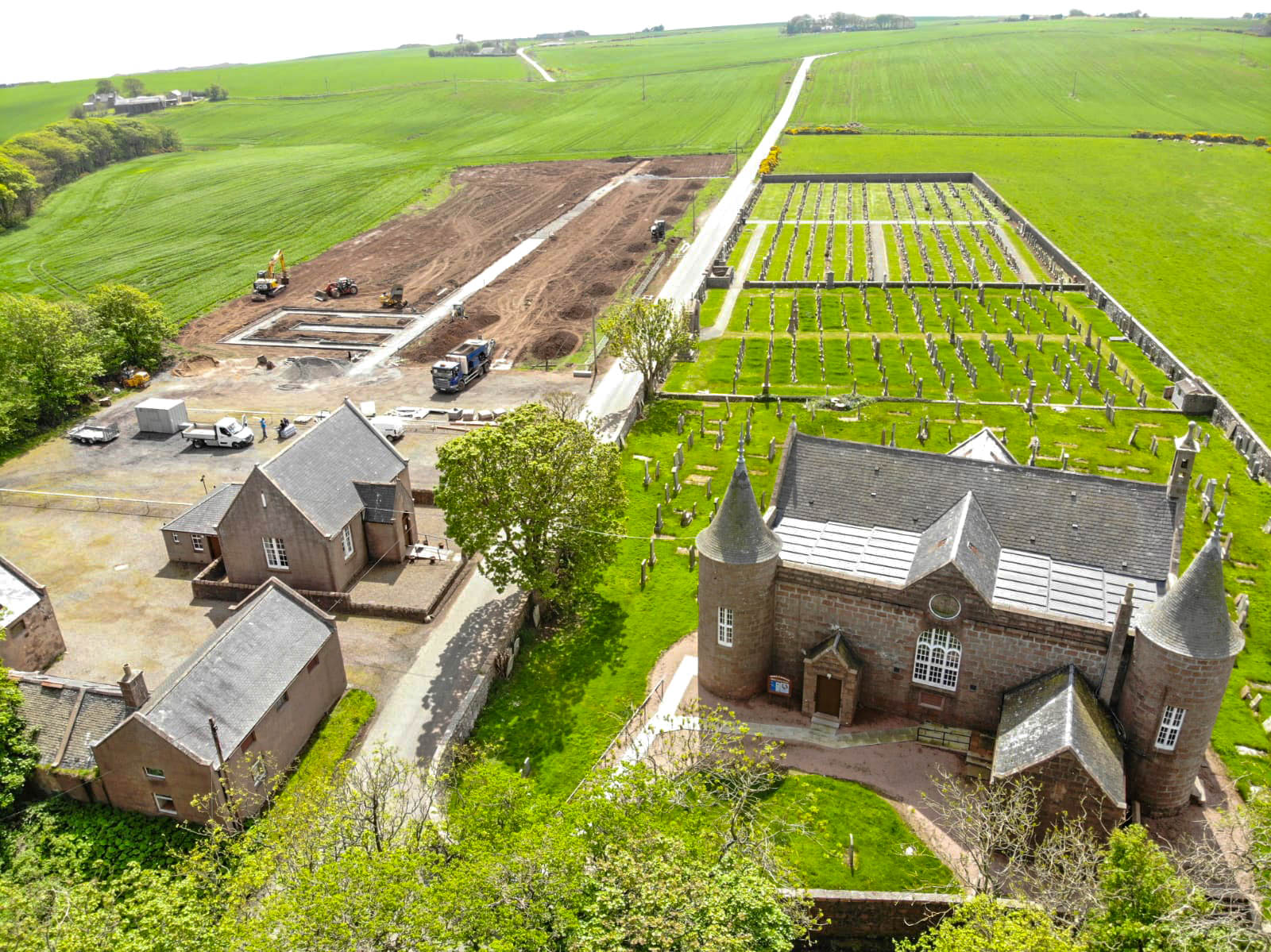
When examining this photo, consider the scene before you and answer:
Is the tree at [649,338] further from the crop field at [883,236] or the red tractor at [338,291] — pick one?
the red tractor at [338,291]

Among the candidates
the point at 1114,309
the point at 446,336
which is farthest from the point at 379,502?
the point at 1114,309

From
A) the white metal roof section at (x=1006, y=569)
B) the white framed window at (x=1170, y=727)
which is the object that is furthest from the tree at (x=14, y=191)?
the white framed window at (x=1170, y=727)

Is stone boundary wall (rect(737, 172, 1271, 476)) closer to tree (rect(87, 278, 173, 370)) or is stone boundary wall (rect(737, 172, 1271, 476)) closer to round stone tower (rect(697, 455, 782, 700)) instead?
round stone tower (rect(697, 455, 782, 700))

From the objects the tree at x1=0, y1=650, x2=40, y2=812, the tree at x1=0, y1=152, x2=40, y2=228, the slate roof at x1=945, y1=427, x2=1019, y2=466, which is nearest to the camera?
the tree at x1=0, y1=650, x2=40, y2=812

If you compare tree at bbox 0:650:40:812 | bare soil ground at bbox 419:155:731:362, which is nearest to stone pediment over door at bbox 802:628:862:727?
tree at bbox 0:650:40:812

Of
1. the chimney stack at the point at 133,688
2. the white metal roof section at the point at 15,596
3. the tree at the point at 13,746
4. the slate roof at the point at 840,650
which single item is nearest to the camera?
the chimney stack at the point at 133,688

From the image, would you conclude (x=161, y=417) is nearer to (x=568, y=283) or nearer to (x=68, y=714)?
(x=68, y=714)

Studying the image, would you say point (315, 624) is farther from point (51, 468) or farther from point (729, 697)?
point (51, 468)
